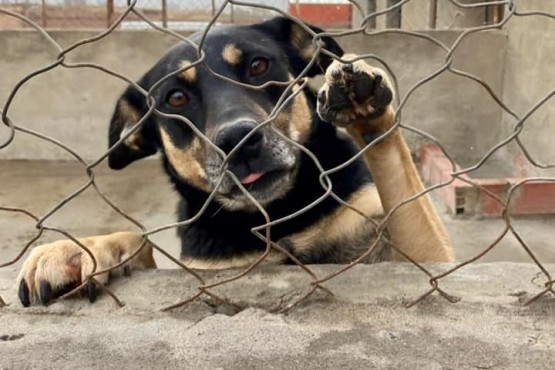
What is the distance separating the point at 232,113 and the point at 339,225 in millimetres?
666

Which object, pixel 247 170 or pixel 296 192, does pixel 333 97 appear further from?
pixel 296 192

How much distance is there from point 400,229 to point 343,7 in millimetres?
9433

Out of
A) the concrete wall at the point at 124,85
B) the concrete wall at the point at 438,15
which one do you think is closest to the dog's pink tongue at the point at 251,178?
the concrete wall at the point at 438,15

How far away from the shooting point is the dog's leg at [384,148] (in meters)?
1.86

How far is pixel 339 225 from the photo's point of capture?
2.67 metres

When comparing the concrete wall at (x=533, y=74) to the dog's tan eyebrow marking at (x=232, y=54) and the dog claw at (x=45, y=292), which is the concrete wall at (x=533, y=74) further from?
the dog claw at (x=45, y=292)

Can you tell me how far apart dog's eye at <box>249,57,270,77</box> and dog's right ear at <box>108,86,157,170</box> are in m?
0.57

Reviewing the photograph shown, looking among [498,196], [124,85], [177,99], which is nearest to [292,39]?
[177,99]

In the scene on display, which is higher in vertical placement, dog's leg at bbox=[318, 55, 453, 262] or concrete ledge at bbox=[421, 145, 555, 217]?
dog's leg at bbox=[318, 55, 453, 262]

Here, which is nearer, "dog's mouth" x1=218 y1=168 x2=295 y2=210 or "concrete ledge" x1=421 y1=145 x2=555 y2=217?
"dog's mouth" x1=218 y1=168 x2=295 y2=210

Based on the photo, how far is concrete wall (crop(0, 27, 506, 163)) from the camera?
613cm

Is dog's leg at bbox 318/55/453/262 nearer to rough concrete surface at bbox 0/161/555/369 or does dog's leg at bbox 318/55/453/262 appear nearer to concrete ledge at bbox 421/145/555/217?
rough concrete surface at bbox 0/161/555/369

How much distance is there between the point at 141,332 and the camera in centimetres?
160

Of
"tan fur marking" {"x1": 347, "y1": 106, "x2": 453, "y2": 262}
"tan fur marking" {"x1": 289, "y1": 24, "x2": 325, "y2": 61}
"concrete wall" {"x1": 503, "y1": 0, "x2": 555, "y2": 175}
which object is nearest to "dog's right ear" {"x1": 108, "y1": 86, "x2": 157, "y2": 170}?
"tan fur marking" {"x1": 289, "y1": 24, "x2": 325, "y2": 61}
